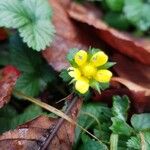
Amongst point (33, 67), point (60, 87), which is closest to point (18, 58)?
point (33, 67)

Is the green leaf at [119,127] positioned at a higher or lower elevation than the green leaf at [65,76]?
lower

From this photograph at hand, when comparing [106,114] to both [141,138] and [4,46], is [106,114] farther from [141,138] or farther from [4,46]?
[4,46]

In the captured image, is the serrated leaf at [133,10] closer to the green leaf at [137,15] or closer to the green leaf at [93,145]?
the green leaf at [137,15]

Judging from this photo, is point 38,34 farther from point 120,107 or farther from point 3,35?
point 120,107

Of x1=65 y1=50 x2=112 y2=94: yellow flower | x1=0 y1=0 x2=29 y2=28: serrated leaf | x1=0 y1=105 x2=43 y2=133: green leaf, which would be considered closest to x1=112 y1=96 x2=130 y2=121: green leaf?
x1=65 y1=50 x2=112 y2=94: yellow flower

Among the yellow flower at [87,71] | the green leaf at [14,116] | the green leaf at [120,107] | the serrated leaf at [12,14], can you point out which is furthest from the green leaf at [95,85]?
the serrated leaf at [12,14]

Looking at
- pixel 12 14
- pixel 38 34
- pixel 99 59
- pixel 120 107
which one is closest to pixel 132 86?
pixel 120 107

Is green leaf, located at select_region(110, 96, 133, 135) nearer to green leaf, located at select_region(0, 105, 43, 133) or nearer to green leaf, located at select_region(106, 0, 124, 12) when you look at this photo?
green leaf, located at select_region(0, 105, 43, 133)
